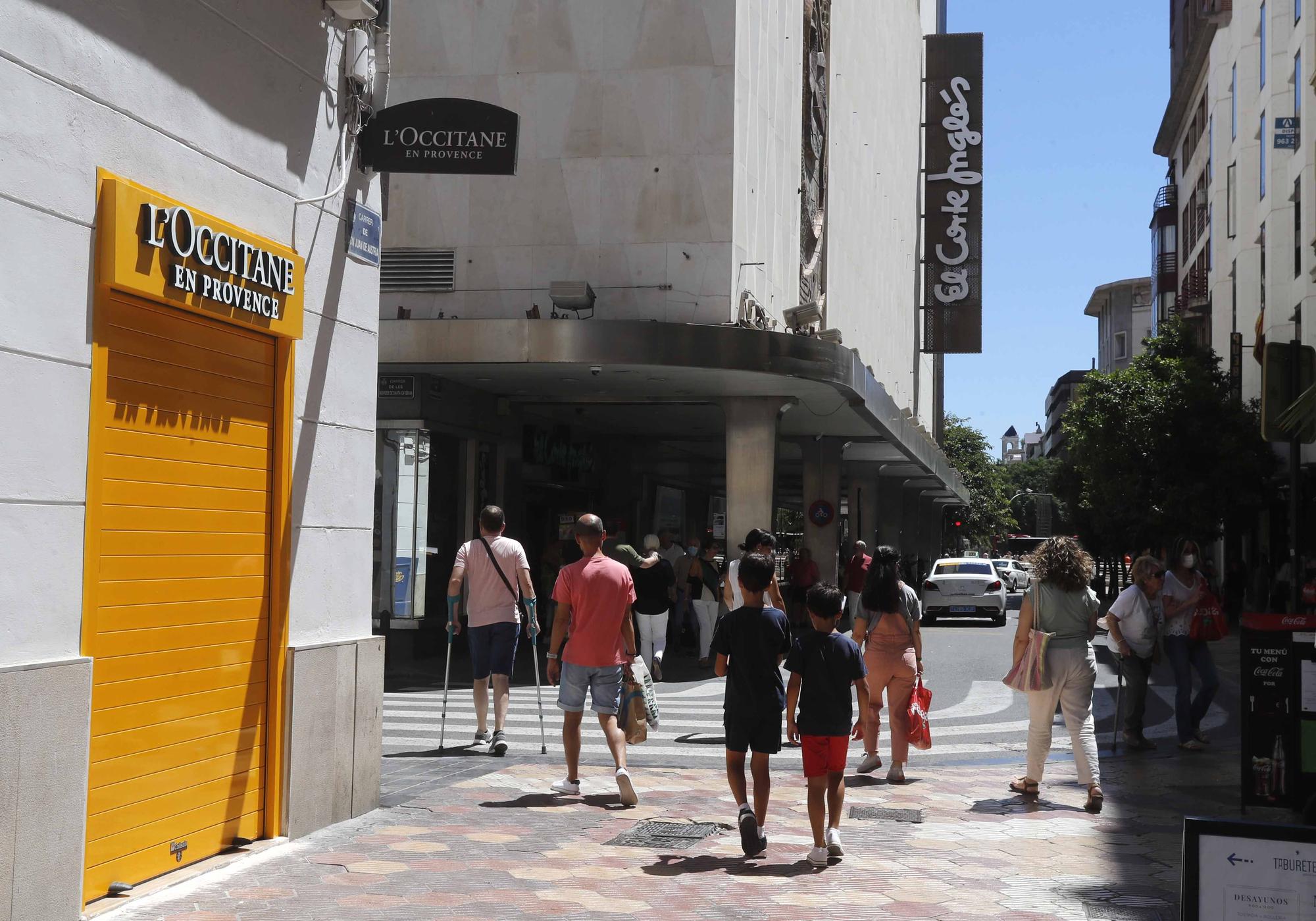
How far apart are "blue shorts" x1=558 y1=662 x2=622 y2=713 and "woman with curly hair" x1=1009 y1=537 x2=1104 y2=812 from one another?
266cm

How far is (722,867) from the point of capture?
7.00 meters

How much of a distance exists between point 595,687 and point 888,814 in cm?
199

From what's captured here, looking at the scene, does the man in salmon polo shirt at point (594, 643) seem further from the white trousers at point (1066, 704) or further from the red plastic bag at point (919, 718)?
the white trousers at point (1066, 704)

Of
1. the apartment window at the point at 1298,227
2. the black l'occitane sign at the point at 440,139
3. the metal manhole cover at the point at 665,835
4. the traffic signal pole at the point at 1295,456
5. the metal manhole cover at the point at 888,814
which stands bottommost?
the metal manhole cover at the point at 888,814

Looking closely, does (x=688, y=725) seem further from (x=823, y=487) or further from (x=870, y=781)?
(x=823, y=487)

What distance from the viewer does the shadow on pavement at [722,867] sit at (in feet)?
22.5

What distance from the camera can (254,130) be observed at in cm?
717

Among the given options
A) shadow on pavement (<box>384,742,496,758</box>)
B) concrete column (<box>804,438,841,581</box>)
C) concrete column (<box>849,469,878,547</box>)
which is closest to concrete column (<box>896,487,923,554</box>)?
concrete column (<box>849,469,878,547</box>)

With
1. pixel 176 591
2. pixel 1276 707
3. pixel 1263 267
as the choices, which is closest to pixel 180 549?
pixel 176 591

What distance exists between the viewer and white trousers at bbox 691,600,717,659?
1922cm

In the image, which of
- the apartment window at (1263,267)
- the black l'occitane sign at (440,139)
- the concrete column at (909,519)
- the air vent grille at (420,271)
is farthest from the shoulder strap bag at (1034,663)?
the concrete column at (909,519)

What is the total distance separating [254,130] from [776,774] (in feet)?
19.1

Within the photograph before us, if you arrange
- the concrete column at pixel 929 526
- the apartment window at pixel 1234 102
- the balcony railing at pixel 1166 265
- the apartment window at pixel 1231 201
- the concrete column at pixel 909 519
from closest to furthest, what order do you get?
1. the apartment window at pixel 1231 201
2. the apartment window at pixel 1234 102
3. the concrete column at pixel 909 519
4. the concrete column at pixel 929 526
5. the balcony railing at pixel 1166 265

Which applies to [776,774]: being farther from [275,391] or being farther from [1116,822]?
[275,391]
